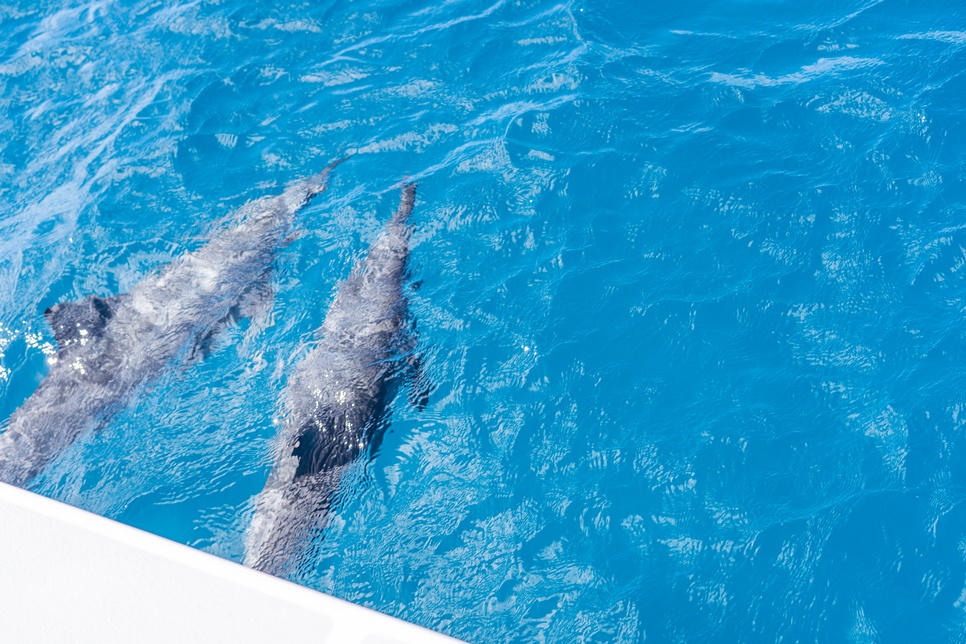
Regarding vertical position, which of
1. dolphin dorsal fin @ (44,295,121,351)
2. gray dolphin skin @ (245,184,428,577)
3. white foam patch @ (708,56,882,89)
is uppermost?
white foam patch @ (708,56,882,89)

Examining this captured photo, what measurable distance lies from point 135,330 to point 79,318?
0.57 meters

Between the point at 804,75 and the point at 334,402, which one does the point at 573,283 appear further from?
the point at 804,75

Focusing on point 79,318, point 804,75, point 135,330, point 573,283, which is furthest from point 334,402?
point 804,75

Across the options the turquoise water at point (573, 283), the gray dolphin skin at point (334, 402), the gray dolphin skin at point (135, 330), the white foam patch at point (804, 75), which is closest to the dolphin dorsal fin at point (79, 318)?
the gray dolphin skin at point (135, 330)

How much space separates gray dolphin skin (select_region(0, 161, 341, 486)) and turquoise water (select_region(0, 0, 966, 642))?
243mm

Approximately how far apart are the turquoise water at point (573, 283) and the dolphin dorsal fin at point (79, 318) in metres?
0.35

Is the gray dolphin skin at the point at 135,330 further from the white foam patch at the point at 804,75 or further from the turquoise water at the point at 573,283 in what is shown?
the white foam patch at the point at 804,75

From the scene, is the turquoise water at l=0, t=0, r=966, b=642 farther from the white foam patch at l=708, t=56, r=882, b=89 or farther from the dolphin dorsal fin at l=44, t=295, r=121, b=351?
the dolphin dorsal fin at l=44, t=295, r=121, b=351

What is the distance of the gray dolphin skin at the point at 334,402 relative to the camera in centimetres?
575

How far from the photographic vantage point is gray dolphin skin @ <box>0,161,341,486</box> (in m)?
6.67

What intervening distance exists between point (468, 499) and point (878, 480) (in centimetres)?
317

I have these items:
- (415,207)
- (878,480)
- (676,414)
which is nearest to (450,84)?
(415,207)

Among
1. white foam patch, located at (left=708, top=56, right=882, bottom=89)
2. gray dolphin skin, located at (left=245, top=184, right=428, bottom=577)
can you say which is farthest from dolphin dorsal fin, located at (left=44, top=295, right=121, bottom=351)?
white foam patch, located at (left=708, top=56, right=882, bottom=89)

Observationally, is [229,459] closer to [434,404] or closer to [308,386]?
[308,386]
